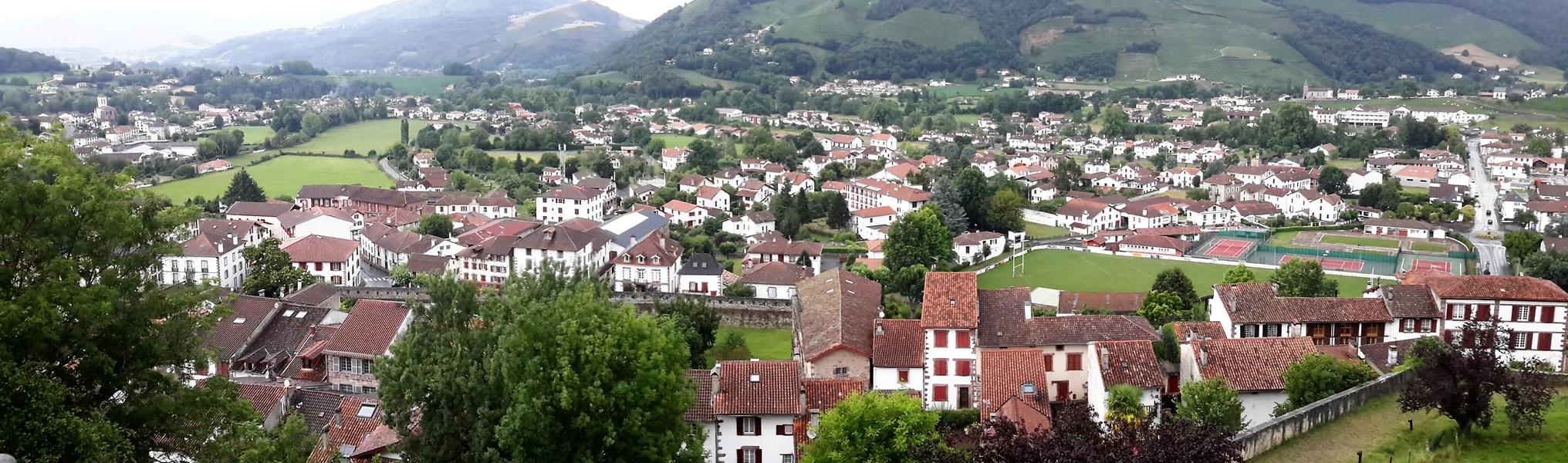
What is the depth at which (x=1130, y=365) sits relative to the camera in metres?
19.9

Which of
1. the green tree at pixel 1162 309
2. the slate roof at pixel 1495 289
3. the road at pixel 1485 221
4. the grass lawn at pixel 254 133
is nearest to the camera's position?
the slate roof at pixel 1495 289

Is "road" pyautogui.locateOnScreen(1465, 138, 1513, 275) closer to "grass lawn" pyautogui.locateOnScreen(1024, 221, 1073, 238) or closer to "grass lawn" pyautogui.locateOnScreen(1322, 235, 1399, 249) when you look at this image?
"grass lawn" pyautogui.locateOnScreen(1322, 235, 1399, 249)

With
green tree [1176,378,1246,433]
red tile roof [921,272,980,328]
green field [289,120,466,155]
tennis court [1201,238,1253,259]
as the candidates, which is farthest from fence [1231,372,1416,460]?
green field [289,120,466,155]

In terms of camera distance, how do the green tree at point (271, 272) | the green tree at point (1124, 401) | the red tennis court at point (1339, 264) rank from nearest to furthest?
the green tree at point (1124, 401)
the green tree at point (271, 272)
the red tennis court at point (1339, 264)

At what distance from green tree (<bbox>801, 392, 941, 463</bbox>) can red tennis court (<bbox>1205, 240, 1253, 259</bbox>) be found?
127ft

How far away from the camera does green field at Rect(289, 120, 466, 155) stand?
305ft

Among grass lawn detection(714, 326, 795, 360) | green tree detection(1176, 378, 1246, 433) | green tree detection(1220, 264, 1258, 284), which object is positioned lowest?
grass lawn detection(714, 326, 795, 360)

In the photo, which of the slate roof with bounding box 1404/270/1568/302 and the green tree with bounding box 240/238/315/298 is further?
the green tree with bounding box 240/238/315/298

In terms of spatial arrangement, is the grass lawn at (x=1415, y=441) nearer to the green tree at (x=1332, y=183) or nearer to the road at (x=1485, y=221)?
the road at (x=1485, y=221)

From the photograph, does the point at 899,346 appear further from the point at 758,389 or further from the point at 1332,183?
the point at 1332,183

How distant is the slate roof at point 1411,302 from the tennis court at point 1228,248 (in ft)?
84.2

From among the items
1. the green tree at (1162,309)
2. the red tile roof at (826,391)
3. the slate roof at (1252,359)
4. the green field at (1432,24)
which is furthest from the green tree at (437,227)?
the green field at (1432,24)

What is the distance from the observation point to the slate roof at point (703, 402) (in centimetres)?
1969

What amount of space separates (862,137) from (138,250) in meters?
92.3
